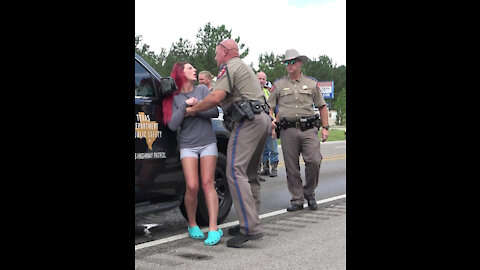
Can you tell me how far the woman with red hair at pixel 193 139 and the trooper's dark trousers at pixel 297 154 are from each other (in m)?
1.94

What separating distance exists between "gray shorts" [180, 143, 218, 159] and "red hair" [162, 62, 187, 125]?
1.02ft

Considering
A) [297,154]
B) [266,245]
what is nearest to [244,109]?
[266,245]

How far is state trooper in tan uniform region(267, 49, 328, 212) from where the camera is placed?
682 centimetres

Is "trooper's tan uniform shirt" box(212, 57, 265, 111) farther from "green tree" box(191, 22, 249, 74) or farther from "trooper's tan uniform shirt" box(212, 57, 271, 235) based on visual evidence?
"green tree" box(191, 22, 249, 74)

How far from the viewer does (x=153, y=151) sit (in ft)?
15.9

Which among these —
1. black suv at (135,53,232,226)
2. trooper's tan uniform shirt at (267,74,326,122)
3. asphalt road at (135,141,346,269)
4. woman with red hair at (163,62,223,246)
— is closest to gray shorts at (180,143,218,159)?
woman with red hair at (163,62,223,246)

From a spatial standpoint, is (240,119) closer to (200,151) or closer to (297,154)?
(200,151)

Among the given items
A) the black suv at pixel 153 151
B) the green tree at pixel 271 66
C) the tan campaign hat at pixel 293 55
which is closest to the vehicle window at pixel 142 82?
the black suv at pixel 153 151

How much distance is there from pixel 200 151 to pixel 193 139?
137mm
